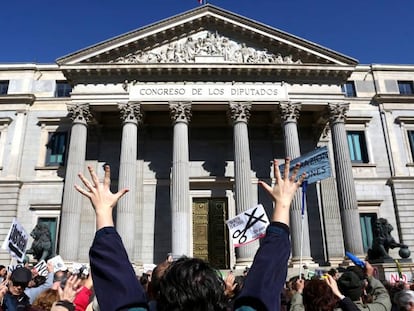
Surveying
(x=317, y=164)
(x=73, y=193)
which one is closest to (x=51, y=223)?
(x=73, y=193)

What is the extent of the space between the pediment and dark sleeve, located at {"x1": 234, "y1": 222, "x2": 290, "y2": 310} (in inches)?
971

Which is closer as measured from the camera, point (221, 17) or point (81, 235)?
point (81, 235)

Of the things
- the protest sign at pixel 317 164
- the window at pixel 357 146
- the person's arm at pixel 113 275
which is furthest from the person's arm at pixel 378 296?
the window at pixel 357 146

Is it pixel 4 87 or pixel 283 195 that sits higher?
pixel 4 87

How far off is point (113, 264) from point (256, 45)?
1068 inches

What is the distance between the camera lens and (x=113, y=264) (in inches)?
81.2

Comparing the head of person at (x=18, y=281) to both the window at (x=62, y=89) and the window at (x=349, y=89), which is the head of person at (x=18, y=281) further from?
the window at (x=349, y=89)

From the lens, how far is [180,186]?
23.5 meters

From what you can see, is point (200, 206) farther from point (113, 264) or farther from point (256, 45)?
point (113, 264)

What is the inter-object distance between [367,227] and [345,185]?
17.8 feet

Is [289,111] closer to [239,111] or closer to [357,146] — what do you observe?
[239,111]

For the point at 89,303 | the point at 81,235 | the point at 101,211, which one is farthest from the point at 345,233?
the point at 101,211

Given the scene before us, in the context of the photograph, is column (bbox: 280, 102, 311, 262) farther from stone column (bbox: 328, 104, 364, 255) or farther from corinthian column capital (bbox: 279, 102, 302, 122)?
stone column (bbox: 328, 104, 364, 255)

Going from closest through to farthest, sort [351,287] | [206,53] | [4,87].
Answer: [351,287] → [206,53] → [4,87]
